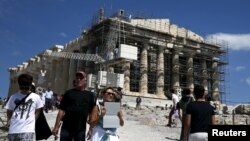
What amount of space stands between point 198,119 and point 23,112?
2617 millimetres

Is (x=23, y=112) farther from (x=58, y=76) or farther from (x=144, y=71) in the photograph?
(x=58, y=76)

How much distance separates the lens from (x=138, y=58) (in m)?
43.1

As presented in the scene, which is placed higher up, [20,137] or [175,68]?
[175,68]

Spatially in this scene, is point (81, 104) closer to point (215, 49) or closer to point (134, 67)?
point (134, 67)

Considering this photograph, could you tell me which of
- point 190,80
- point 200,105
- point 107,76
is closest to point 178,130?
point 200,105

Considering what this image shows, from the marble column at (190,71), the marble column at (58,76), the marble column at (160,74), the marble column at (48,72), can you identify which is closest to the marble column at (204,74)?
the marble column at (190,71)

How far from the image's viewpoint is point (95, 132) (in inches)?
233

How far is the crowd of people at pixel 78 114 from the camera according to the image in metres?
5.65

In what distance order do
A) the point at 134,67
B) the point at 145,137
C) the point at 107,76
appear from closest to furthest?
the point at 145,137
the point at 107,76
the point at 134,67

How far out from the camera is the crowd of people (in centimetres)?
565

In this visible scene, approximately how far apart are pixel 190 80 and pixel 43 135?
4093 cm

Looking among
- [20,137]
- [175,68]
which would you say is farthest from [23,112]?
[175,68]
